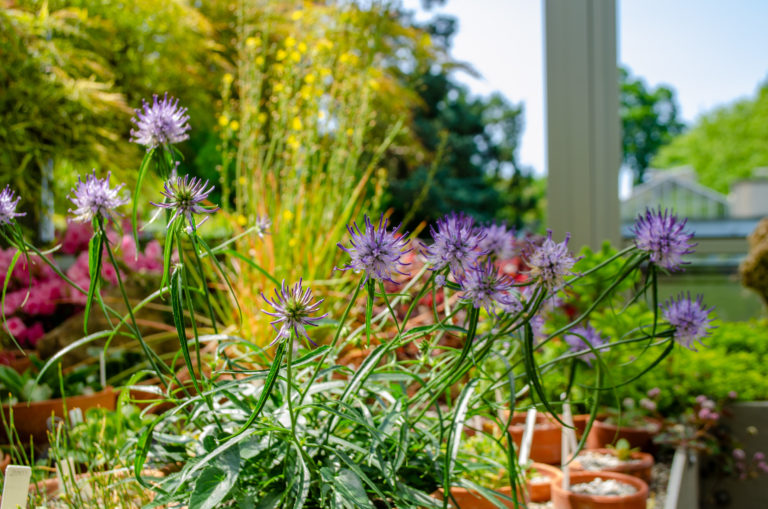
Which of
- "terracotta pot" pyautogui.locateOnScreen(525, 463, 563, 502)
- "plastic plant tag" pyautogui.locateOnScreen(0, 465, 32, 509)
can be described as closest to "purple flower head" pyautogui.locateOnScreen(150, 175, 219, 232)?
"plastic plant tag" pyautogui.locateOnScreen(0, 465, 32, 509)

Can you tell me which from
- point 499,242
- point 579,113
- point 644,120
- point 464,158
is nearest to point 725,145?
point 644,120

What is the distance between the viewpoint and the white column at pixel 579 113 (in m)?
2.56

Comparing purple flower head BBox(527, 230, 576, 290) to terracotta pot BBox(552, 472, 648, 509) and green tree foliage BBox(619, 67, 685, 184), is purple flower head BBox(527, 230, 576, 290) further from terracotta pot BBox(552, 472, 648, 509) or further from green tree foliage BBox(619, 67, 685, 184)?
green tree foliage BBox(619, 67, 685, 184)

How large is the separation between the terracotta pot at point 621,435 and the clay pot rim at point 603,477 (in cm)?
35

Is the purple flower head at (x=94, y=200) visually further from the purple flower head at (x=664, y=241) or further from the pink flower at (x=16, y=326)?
the pink flower at (x=16, y=326)

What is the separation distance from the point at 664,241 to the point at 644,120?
3.38 metres

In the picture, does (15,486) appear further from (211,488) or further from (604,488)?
(604,488)

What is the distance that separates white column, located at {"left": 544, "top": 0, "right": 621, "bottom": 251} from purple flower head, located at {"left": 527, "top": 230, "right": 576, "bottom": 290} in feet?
6.76

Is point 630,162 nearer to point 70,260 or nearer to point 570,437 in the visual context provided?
point 570,437

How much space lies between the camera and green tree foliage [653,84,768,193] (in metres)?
3.24

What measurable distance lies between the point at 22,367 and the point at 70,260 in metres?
1.33

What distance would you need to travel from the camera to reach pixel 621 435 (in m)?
1.63

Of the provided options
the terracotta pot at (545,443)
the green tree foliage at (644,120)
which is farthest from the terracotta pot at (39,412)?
the green tree foliage at (644,120)

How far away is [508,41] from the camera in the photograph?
8.73 meters
